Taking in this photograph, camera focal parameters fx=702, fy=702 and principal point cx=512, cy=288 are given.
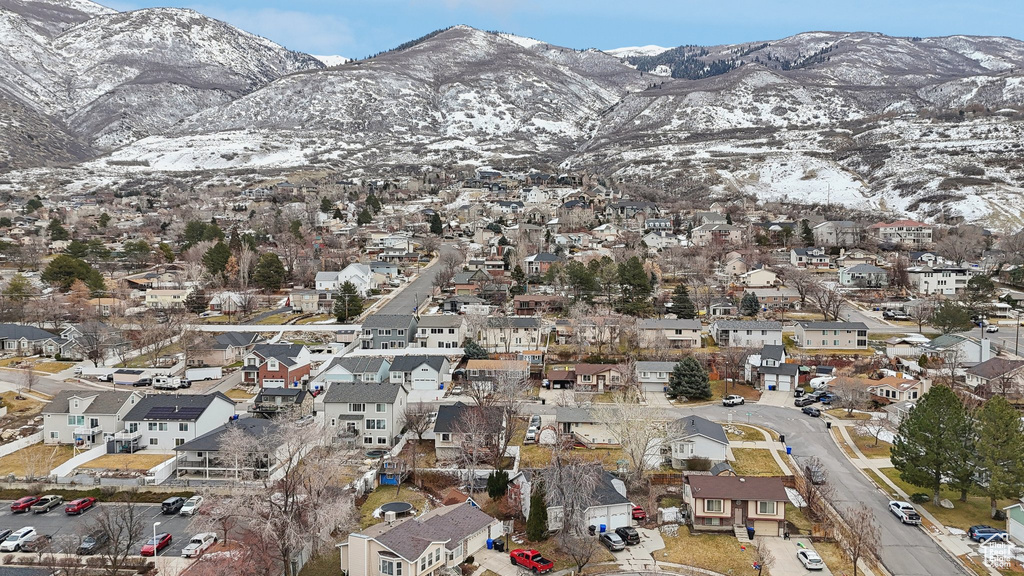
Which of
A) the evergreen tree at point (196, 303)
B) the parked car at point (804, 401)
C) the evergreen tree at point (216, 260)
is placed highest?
the evergreen tree at point (216, 260)

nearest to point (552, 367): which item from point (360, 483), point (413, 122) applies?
point (360, 483)

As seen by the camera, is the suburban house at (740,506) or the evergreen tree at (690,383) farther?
the evergreen tree at (690,383)

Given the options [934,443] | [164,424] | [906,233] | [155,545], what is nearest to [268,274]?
[164,424]

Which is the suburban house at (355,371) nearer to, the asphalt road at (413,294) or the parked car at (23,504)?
the asphalt road at (413,294)

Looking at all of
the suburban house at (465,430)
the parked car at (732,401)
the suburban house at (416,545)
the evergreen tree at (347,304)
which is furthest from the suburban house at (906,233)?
the suburban house at (416,545)

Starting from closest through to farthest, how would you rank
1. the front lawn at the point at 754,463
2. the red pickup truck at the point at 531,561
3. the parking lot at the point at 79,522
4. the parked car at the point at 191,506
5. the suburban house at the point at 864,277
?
the red pickup truck at the point at 531,561 → the parking lot at the point at 79,522 → the parked car at the point at 191,506 → the front lawn at the point at 754,463 → the suburban house at the point at 864,277

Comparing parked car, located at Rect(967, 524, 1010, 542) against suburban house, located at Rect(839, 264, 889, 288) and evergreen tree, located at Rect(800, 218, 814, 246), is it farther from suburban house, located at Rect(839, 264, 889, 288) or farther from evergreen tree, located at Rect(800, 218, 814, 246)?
evergreen tree, located at Rect(800, 218, 814, 246)

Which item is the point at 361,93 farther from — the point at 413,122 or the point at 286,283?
the point at 286,283
